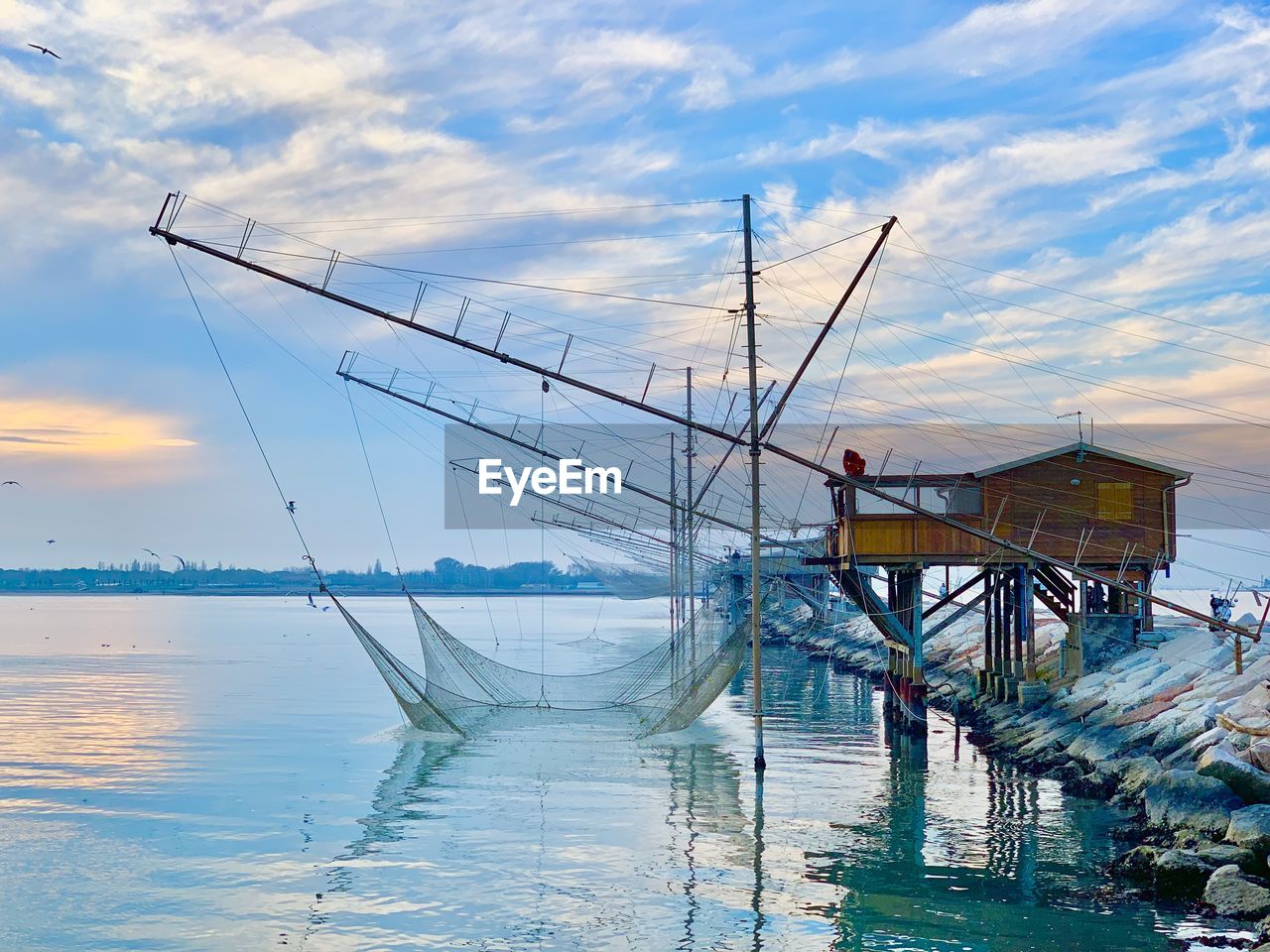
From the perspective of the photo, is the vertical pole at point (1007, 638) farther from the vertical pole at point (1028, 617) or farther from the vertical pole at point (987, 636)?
the vertical pole at point (1028, 617)

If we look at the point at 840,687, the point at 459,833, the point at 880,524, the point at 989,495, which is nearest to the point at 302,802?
the point at 459,833

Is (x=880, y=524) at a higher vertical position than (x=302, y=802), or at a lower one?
higher

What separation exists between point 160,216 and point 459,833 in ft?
45.9

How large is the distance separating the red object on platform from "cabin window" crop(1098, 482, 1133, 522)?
268 inches

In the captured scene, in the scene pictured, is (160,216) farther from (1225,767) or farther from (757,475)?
(1225,767)

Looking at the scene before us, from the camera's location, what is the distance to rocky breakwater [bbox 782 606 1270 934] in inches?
721

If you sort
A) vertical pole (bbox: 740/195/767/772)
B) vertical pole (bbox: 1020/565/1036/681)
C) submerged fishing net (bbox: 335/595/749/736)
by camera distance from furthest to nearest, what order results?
1. vertical pole (bbox: 1020/565/1036/681)
2. submerged fishing net (bbox: 335/595/749/736)
3. vertical pole (bbox: 740/195/767/772)

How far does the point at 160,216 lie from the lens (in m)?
26.7

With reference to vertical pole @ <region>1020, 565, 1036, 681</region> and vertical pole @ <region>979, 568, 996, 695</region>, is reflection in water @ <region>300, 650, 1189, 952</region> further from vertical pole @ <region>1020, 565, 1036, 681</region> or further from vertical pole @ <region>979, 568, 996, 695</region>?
vertical pole @ <region>979, 568, 996, 695</region>

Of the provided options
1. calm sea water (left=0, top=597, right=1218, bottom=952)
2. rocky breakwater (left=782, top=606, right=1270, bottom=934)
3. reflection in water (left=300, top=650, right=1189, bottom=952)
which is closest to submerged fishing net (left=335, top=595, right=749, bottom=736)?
calm sea water (left=0, top=597, right=1218, bottom=952)

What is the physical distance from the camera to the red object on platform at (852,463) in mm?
36312

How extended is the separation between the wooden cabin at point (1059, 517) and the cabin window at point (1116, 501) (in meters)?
0.03

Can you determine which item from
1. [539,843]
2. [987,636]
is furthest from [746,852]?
[987,636]

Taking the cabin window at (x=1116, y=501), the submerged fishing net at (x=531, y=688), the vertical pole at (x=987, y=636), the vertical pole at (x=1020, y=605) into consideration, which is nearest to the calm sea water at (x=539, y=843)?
the submerged fishing net at (x=531, y=688)
